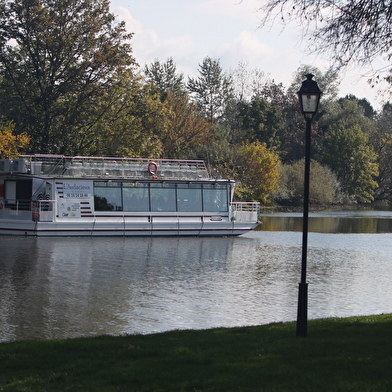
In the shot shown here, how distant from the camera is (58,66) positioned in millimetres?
52125

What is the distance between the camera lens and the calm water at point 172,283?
1612cm

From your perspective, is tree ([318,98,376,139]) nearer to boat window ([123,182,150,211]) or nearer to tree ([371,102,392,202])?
tree ([371,102,392,202])

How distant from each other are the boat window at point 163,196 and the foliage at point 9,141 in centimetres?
1537

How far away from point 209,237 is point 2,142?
63.7ft

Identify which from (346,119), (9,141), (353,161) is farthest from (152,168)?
(346,119)

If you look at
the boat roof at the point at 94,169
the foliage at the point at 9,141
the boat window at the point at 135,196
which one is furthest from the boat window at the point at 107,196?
the foliage at the point at 9,141

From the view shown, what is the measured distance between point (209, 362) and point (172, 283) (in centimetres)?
1268

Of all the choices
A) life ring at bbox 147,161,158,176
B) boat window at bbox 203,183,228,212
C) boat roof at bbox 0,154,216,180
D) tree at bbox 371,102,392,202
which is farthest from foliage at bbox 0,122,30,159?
tree at bbox 371,102,392,202

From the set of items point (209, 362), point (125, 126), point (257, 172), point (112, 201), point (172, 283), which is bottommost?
point (172, 283)

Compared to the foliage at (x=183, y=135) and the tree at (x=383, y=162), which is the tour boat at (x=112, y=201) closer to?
the foliage at (x=183, y=135)

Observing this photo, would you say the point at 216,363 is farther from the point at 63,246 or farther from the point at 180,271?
the point at 63,246

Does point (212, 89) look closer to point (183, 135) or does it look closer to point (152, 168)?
point (183, 135)

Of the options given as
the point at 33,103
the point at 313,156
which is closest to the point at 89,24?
the point at 33,103

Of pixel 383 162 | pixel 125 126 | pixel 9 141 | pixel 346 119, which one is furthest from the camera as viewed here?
pixel 346 119
